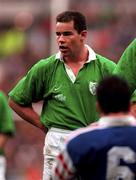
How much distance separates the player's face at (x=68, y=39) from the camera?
349 inches

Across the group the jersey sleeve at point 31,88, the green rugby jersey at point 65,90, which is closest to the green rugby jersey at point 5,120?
the jersey sleeve at point 31,88

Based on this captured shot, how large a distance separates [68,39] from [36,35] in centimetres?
1004

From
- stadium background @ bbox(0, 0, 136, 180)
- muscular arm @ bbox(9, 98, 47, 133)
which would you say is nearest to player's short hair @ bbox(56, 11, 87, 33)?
muscular arm @ bbox(9, 98, 47, 133)

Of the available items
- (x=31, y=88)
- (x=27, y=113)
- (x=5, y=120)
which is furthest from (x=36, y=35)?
(x=31, y=88)

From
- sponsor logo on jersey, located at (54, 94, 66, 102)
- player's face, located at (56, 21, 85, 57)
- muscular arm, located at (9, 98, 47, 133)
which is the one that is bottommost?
muscular arm, located at (9, 98, 47, 133)

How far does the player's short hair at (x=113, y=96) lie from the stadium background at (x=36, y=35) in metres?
10.4

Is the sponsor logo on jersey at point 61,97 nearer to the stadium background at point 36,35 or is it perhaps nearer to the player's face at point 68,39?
the player's face at point 68,39

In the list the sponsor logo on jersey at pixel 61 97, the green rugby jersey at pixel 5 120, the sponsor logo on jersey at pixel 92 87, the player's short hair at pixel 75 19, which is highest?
the player's short hair at pixel 75 19

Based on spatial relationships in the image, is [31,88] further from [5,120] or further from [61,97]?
[5,120]

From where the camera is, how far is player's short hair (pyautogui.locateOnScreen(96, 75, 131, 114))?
20.6 feet

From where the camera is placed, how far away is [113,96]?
20.6 ft

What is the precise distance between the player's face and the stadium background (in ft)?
25.4

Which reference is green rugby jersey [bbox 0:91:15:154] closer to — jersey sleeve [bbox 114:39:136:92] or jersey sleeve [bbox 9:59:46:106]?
jersey sleeve [bbox 9:59:46:106]

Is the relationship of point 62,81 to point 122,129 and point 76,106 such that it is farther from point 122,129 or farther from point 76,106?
point 122,129
